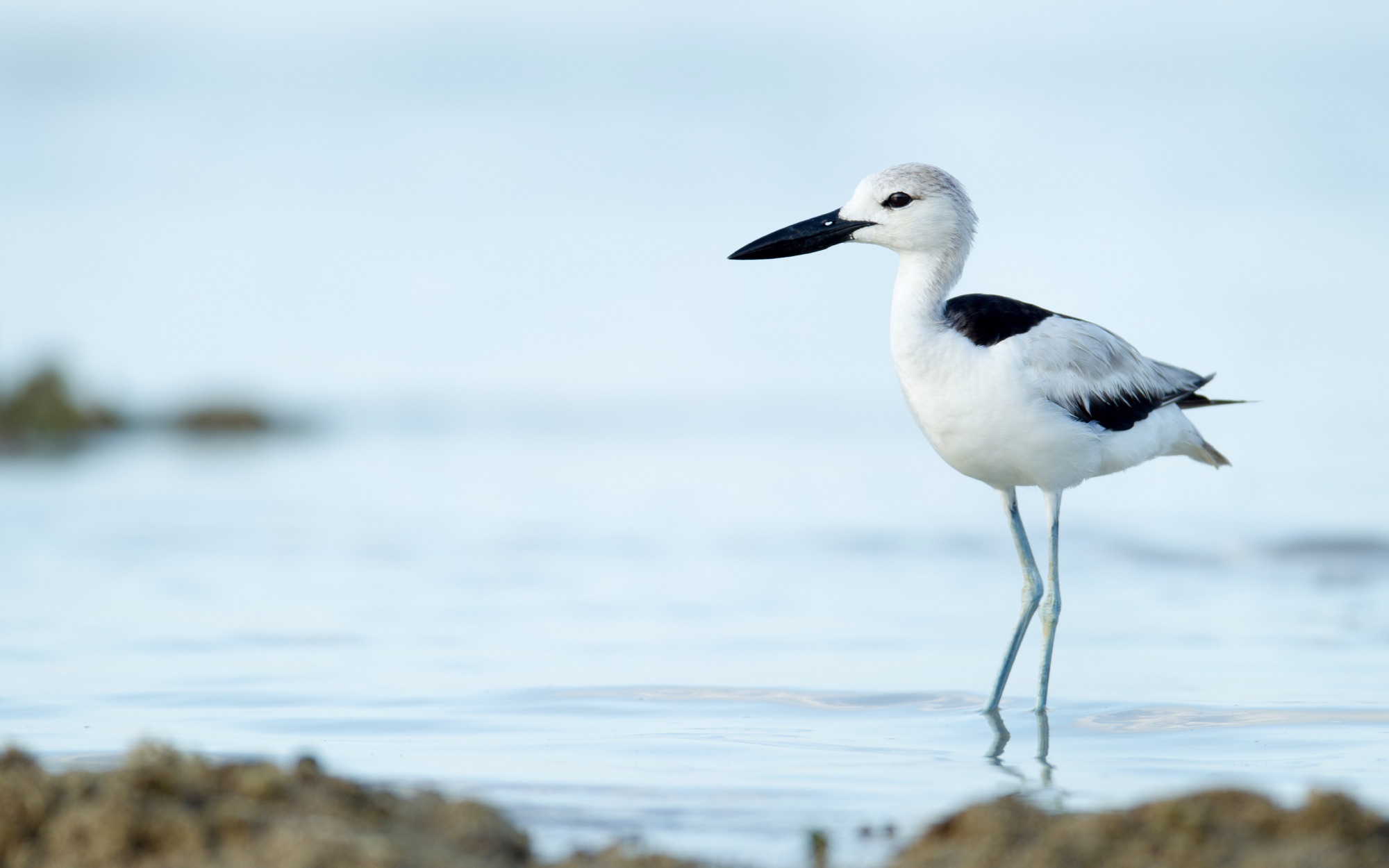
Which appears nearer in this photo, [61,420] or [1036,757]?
[1036,757]

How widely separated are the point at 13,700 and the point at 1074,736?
4.24m

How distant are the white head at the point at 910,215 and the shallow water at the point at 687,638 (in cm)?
197

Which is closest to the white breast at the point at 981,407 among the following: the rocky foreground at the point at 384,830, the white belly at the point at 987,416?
the white belly at the point at 987,416

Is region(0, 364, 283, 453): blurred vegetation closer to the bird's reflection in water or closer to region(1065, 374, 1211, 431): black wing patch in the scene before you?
region(1065, 374, 1211, 431): black wing patch

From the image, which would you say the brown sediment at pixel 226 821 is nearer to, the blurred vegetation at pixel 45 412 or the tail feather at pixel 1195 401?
the tail feather at pixel 1195 401

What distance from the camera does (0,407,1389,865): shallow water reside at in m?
5.17

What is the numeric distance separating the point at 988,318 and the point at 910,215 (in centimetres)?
61

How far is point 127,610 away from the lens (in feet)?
27.2

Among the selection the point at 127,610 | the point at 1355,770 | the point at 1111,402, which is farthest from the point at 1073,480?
the point at 127,610

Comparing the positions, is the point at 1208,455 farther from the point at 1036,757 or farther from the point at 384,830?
the point at 384,830

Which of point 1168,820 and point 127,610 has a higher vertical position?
point 127,610

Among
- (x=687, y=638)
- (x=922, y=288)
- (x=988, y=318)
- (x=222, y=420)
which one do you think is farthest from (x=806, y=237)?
(x=222, y=420)

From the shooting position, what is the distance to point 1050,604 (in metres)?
6.87

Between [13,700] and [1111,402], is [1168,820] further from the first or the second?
[13,700]
